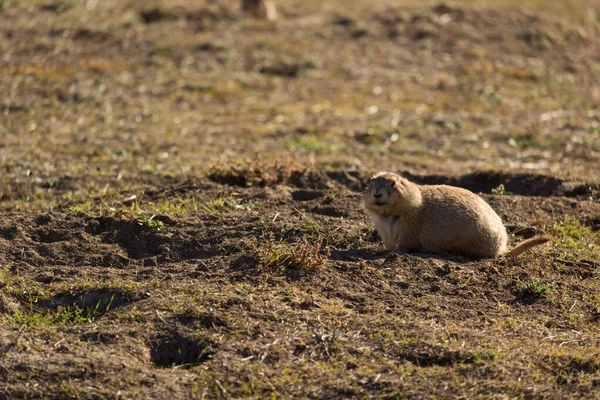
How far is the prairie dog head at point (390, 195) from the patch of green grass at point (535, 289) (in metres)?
1.24

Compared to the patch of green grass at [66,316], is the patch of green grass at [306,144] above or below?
below

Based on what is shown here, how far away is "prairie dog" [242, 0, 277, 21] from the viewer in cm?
2077

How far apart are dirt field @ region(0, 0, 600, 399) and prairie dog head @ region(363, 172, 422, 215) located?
376mm

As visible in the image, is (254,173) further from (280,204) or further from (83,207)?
(83,207)

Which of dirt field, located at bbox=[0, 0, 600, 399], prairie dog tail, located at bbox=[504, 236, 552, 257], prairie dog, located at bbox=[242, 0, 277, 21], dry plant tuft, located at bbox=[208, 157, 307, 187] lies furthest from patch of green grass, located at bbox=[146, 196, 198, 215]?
prairie dog, located at bbox=[242, 0, 277, 21]

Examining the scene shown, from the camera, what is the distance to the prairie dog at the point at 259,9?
2077 centimetres

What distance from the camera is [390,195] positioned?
7.66 meters

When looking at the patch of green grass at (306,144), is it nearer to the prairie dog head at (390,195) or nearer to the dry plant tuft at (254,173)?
the dry plant tuft at (254,173)

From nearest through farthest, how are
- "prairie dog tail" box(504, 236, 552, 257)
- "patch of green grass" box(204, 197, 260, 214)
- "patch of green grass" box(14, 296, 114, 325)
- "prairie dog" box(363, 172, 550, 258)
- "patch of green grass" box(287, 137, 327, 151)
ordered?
"patch of green grass" box(14, 296, 114, 325), "prairie dog tail" box(504, 236, 552, 257), "prairie dog" box(363, 172, 550, 258), "patch of green grass" box(204, 197, 260, 214), "patch of green grass" box(287, 137, 327, 151)

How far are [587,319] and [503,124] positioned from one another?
8.08m

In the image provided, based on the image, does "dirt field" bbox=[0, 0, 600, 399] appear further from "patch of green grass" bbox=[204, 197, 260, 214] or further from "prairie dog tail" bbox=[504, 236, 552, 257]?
"prairie dog tail" bbox=[504, 236, 552, 257]

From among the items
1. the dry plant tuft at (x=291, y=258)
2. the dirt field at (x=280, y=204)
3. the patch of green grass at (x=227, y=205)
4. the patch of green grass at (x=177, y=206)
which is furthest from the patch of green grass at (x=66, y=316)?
the patch of green grass at (x=227, y=205)

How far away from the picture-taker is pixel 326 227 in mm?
8086

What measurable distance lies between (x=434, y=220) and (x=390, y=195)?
428 mm
